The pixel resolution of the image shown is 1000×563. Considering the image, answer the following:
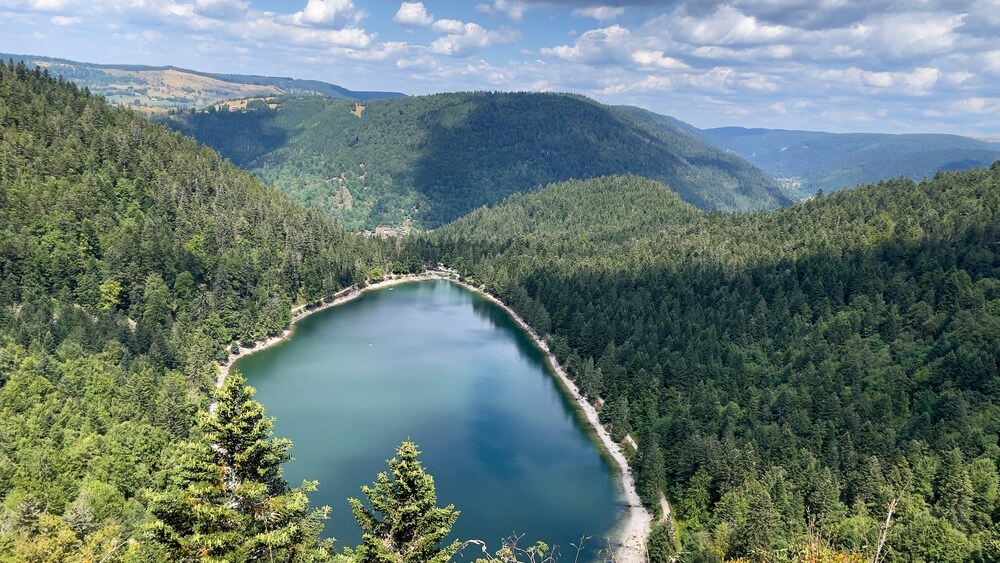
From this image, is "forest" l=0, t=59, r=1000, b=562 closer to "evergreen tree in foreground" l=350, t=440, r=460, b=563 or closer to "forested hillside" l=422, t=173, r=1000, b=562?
"evergreen tree in foreground" l=350, t=440, r=460, b=563

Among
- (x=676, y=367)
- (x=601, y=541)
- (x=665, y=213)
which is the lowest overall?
(x=601, y=541)

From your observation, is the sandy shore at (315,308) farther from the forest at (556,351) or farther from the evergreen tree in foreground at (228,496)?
the evergreen tree in foreground at (228,496)

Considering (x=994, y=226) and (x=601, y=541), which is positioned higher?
(x=994, y=226)

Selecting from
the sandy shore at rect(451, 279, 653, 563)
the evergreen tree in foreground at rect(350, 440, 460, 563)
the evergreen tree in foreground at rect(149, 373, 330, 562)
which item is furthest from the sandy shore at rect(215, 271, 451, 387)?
the evergreen tree in foreground at rect(350, 440, 460, 563)

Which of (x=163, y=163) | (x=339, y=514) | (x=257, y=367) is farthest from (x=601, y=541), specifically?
(x=163, y=163)

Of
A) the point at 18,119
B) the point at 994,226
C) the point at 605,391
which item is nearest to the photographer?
the point at 605,391

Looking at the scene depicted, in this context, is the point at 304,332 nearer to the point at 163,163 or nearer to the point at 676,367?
the point at 163,163

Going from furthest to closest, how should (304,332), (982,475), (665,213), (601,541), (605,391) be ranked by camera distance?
(665,213) < (304,332) < (605,391) < (601,541) < (982,475)
